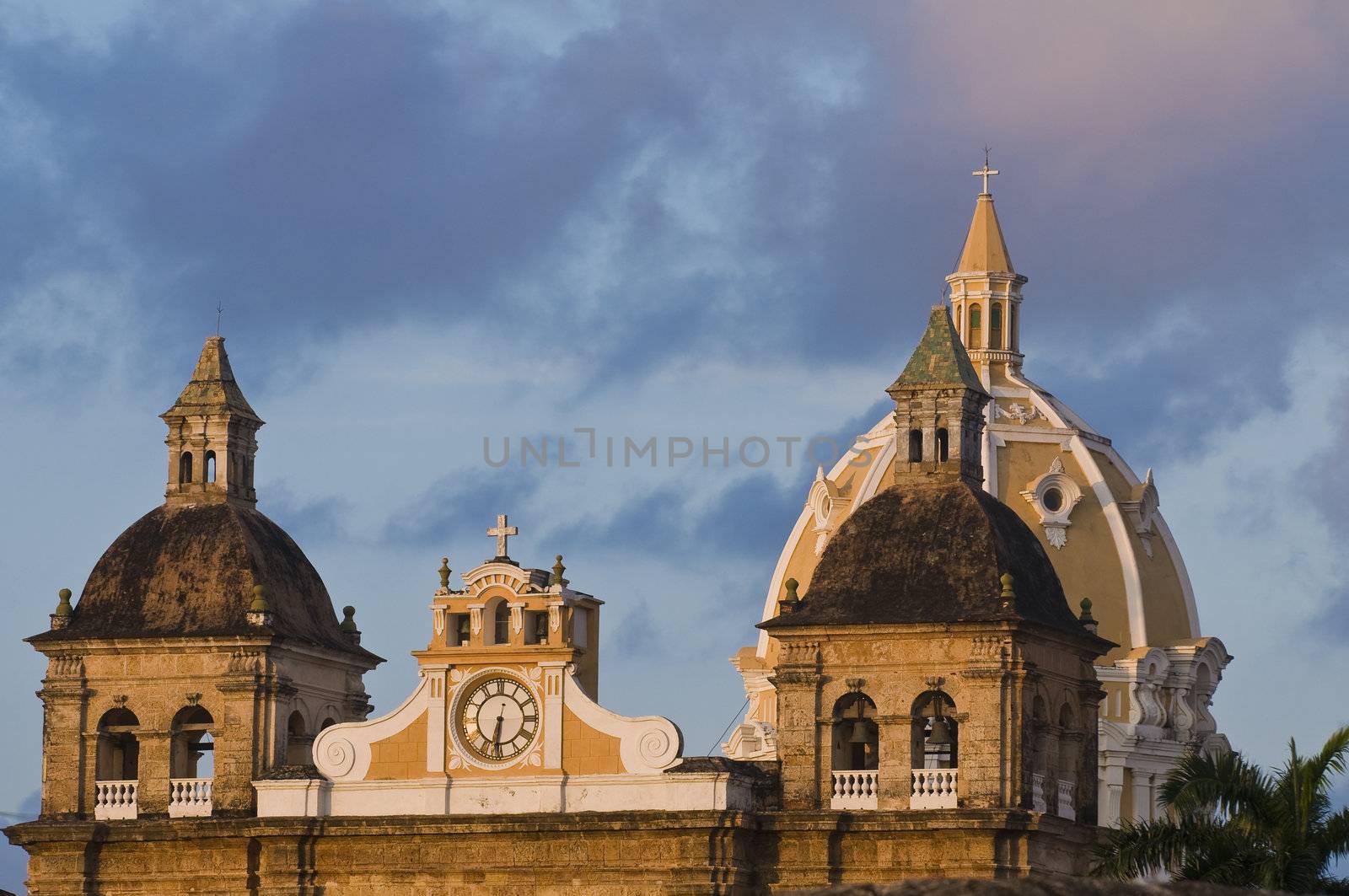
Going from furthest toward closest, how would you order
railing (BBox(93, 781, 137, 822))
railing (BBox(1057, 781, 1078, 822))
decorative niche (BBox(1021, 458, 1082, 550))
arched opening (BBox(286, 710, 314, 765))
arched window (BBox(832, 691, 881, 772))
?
decorative niche (BBox(1021, 458, 1082, 550)) < arched opening (BBox(286, 710, 314, 765)) < railing (BBox(93, 781, 137, 822)) < railing (BBox(1057, 781, 1078, 822)) < arched window (BBox(832, 691, 881, 772))

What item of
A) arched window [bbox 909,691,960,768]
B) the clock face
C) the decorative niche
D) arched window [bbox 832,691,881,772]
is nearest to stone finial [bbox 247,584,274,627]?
the clock face

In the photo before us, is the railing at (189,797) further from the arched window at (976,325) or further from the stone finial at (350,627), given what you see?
the arched window at (976,325)

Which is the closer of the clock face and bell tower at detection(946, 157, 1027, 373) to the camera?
the clock face

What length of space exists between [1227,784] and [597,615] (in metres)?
14.0

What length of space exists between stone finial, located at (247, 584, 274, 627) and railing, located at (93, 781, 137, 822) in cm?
360

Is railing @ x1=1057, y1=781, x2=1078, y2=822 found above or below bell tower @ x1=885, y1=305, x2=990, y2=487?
below

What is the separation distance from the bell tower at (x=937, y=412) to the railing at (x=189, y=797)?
13087 millimetres

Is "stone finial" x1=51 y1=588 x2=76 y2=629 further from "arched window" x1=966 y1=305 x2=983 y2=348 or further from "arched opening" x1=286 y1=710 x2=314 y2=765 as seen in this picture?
"arched window" x1=966 y1=305 x2=983 y2=348

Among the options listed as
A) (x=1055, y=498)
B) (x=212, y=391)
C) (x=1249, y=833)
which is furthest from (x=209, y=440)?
(x=1055, y=498)

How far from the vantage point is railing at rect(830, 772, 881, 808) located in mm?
62375

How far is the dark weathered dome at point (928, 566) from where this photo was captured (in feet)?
205

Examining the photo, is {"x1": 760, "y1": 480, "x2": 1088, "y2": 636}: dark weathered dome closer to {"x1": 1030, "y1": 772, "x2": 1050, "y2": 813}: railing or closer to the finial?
Result: {"x1": 1030, "y1": 772, "x2": 1050, "y2": 813}: railing

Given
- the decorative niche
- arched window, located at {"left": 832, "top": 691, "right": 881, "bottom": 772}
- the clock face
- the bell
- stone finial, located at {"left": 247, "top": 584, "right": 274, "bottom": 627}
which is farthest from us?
the decorative niche

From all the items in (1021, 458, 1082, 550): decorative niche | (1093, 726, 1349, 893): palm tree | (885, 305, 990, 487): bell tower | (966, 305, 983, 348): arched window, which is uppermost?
(966, 305, 983, 348): arched window
